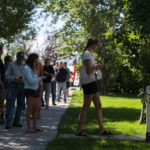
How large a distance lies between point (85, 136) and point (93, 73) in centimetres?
129

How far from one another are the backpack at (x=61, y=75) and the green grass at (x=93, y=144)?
8.83m

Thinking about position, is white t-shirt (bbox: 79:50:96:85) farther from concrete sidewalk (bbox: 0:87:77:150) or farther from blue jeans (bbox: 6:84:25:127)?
blue jeans (bbox: 6:84:25:127)

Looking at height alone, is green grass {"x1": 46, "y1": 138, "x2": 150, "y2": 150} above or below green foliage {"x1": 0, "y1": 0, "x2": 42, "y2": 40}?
below

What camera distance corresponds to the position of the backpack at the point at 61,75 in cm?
1514

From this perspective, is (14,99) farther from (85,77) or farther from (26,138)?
(85,77)

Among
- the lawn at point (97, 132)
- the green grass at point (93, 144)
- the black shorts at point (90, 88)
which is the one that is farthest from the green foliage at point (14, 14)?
the green grass at point (93, 144)

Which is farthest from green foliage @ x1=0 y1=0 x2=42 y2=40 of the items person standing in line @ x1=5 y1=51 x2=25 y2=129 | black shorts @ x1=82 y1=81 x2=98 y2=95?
black shorts @ x1=82 y1=81 x2=98 y2=95

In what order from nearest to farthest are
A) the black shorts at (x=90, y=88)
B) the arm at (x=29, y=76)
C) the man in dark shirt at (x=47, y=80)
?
1. the black shorts at (x=90, y=88)
2. the arm at (x=29, y=76)
3. the man in dark shirt at (x=47, y=80)

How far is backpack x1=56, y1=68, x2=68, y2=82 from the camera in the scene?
15141 millimetres

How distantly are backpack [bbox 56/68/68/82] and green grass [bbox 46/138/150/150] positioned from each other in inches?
348

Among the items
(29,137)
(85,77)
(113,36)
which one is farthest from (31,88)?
(113,36)

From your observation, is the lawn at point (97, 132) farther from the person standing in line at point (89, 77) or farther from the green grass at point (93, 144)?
the person standing in line at point (89, 77)

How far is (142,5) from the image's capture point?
4.28 metres

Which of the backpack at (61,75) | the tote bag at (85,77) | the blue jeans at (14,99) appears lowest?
the blue jeans at (14,99)
